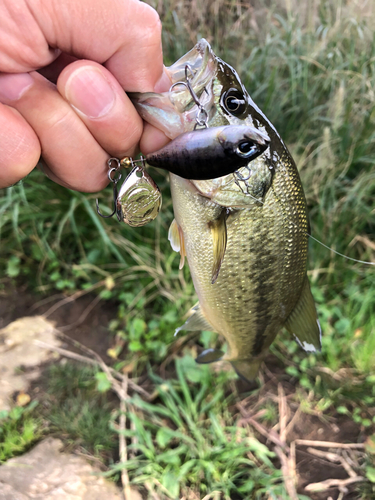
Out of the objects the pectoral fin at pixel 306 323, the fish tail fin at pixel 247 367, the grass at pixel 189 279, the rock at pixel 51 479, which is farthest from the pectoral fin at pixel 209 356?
the rock at pixel 51 479

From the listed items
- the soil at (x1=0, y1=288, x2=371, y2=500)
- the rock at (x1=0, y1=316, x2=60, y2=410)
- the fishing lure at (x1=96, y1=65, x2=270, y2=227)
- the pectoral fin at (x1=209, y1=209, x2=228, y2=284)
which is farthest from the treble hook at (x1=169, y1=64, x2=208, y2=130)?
the rock at (x1=0, y1=316, x2=60, y2=410)

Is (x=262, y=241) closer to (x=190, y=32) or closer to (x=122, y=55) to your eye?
(x=122, y=55)

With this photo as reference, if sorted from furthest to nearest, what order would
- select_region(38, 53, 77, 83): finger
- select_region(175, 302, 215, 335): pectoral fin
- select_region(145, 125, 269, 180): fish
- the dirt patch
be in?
the dirt patch
select_region(175, 302, 215, 335): pectoral fin
select_region(38, 53, 77, 83): finger
select_region(145, 125, 269, 180): fish

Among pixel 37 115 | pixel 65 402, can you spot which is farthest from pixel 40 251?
pixel 37 115

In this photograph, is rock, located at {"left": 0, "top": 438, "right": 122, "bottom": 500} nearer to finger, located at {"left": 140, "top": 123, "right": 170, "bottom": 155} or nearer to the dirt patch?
the dirt patch

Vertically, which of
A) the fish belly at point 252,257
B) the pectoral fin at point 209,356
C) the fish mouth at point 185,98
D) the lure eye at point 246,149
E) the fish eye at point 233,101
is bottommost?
the pectoral fin at point 209,356

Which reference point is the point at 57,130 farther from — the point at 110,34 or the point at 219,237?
the point at 219,237

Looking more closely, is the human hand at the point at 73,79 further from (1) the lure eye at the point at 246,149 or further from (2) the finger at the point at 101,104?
(1) the lure eye at the point at 246,149
